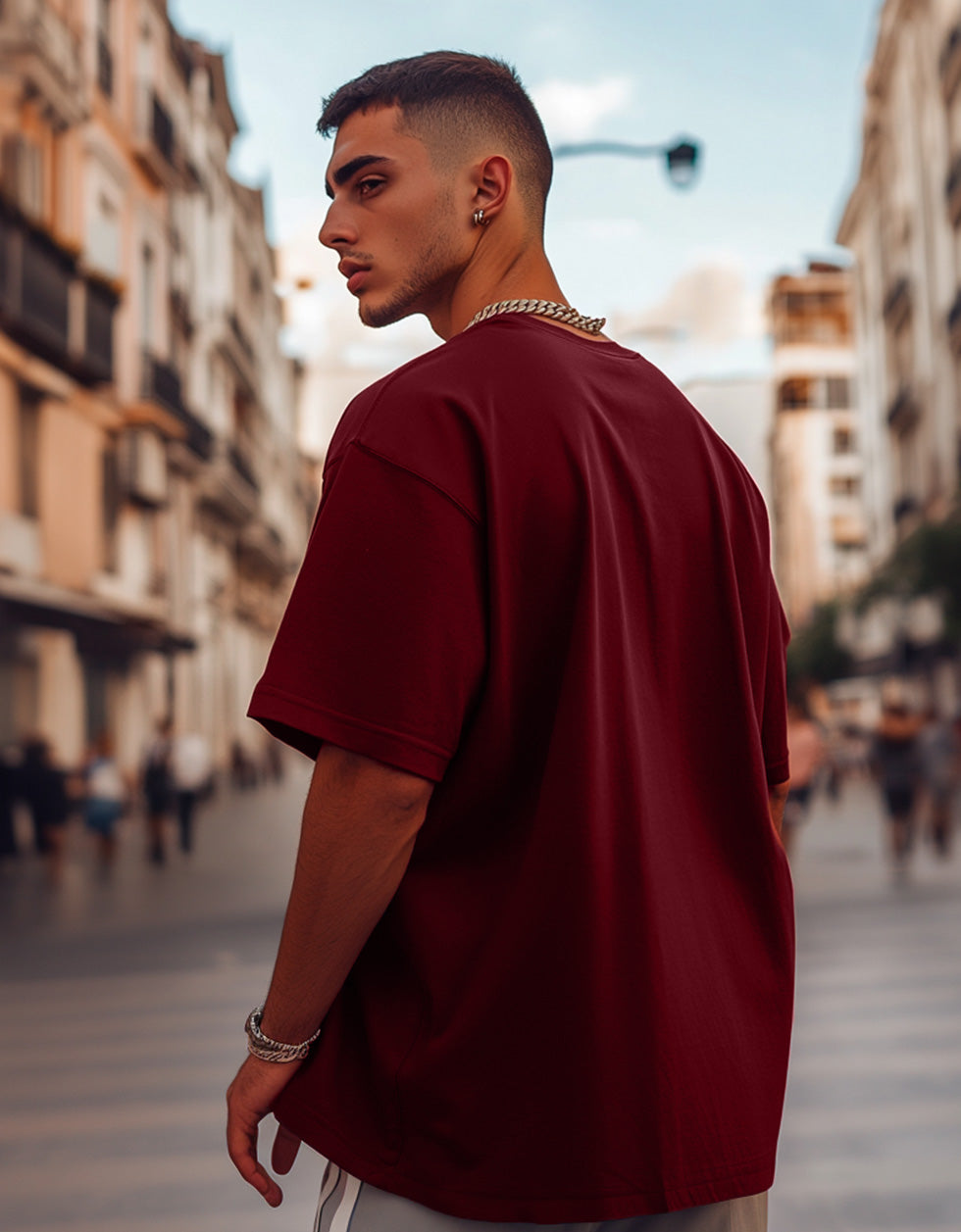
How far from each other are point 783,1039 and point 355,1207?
0.44 m

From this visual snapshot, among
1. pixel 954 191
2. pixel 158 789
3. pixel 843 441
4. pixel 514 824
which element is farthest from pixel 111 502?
pixel 843 441

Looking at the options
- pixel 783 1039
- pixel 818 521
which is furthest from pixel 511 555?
pixel 818 521

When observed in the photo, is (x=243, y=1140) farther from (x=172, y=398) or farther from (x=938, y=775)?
(x=172, y=398)

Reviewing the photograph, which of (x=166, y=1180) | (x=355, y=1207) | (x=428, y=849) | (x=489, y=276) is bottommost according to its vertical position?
(x=166, y=1180)

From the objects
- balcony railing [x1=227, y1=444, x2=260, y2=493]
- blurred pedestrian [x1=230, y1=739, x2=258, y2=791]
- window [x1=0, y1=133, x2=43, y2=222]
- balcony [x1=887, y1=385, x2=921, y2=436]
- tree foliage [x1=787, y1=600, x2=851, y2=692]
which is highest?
window [x1=0, y1=133, x2=43, y2=222]

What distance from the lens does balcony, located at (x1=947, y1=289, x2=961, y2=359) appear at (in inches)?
1421

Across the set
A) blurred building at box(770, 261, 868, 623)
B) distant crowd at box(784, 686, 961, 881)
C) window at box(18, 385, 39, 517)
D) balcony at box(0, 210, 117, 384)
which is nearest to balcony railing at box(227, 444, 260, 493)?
balcony at box(0, 210, 117, 384)

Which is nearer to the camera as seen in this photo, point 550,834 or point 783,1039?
point 550,834

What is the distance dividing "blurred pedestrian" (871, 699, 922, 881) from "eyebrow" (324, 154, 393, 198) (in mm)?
13496

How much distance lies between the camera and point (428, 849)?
132cm

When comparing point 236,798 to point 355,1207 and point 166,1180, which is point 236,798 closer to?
point 166,1180

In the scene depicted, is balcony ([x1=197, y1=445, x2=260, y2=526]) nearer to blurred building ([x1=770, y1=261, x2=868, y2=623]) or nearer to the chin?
the chin

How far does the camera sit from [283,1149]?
1451 millimetres

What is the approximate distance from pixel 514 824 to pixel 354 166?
0.68 meters
